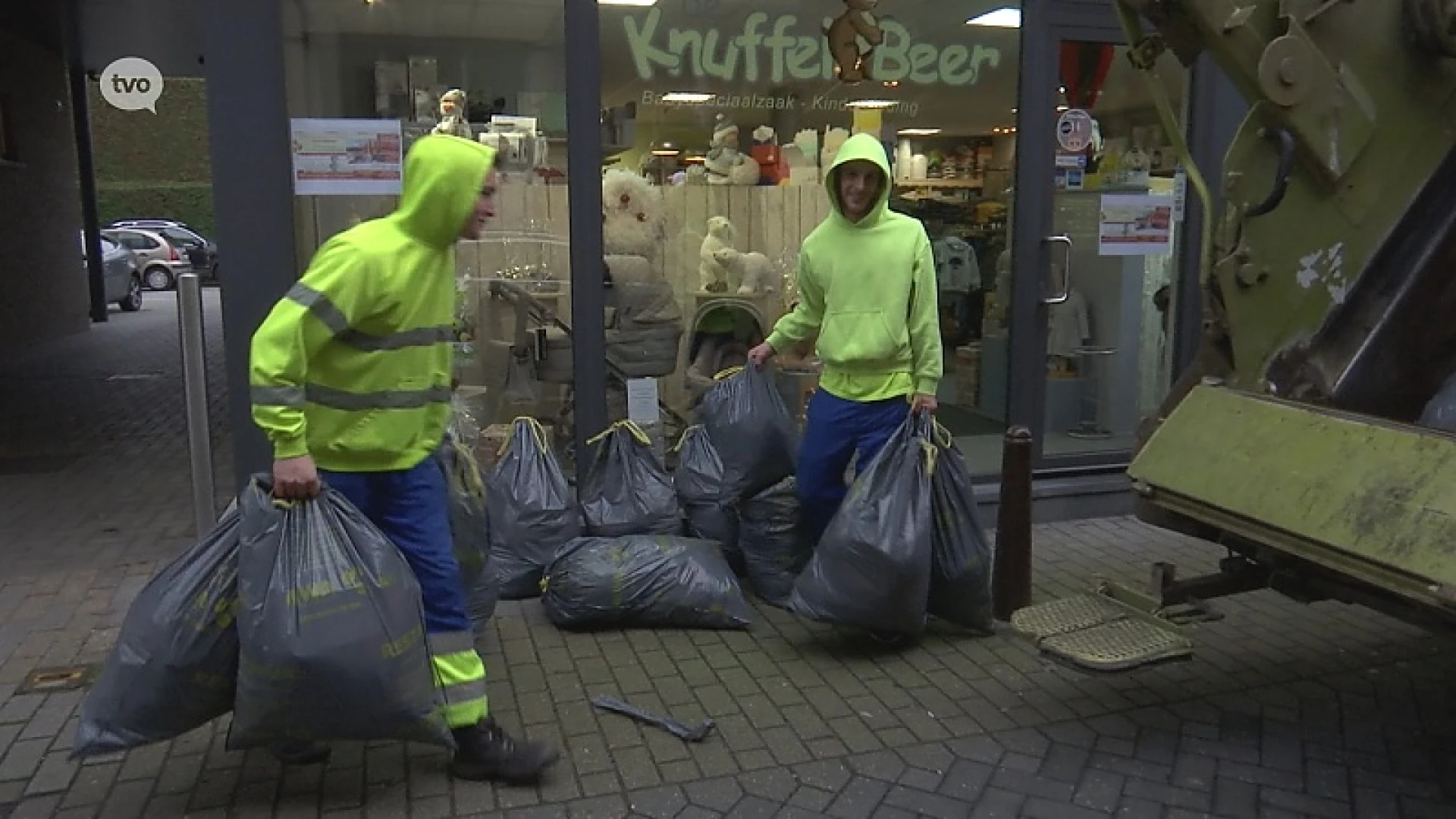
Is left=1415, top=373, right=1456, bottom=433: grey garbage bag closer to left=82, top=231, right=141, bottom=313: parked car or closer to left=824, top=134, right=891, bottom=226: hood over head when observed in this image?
left=824, top=134, right=891, bottom=226: hood over head

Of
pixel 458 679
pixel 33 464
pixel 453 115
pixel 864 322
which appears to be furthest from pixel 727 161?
pixel 33 464

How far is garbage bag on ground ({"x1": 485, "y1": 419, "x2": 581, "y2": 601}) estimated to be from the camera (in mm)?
4613

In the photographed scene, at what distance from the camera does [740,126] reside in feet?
20.5

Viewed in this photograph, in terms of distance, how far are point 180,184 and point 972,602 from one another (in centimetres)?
4220

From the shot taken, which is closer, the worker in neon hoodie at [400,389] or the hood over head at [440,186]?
the worker in neon hoodie at [400,389]

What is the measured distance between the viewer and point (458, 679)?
10.6 ft

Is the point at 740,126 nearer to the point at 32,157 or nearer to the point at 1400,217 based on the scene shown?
the point at 1400,217

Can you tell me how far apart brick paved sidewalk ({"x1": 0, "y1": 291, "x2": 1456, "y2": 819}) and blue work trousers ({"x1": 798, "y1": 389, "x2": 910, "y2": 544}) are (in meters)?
0.50

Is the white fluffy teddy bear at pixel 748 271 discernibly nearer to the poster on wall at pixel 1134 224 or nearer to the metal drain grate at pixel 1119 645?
the poster on wall at pixel 1134 224

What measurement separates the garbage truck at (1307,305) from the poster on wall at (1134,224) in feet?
8.13

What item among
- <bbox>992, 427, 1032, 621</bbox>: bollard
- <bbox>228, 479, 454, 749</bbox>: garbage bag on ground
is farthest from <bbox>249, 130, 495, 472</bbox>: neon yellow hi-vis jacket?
<bbox>992, 427, 1032, 621</bbox>: bollard

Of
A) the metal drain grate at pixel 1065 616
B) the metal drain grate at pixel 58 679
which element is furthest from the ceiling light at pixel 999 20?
the metal drain grate at pixel 58 679

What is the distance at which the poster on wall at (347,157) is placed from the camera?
4844 millimetres

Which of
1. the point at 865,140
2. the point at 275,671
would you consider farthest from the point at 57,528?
the point at 865,140
